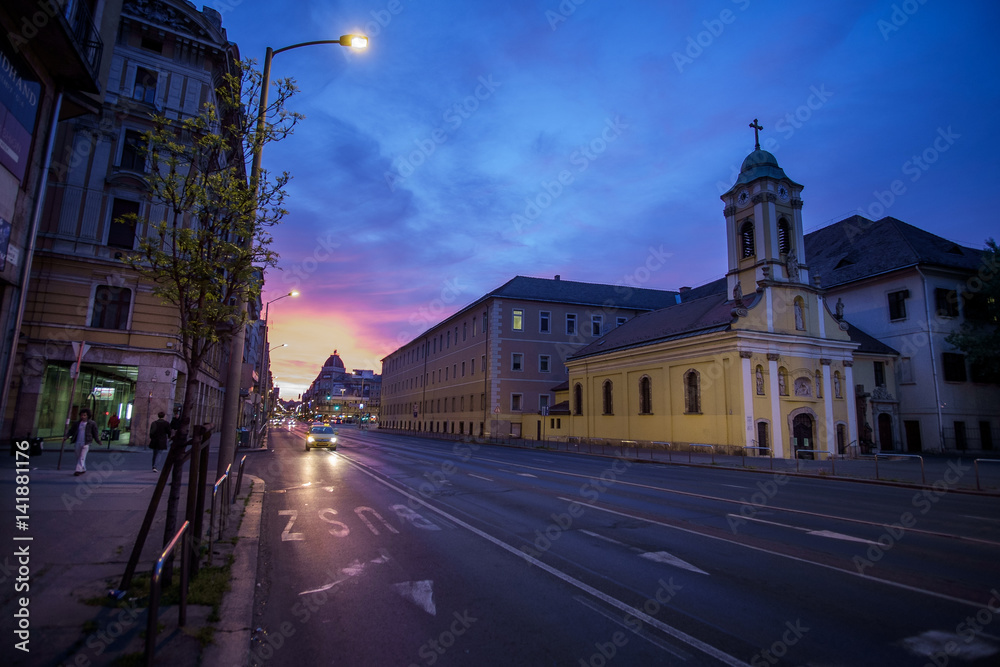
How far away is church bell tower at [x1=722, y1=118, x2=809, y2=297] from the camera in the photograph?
1390 inches

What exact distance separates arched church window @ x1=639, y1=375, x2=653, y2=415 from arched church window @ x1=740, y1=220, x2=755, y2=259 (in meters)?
11.2

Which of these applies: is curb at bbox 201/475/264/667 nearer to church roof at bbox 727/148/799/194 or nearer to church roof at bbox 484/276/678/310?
church roof at bbox 727/148/799/194

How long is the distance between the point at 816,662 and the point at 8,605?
693cm

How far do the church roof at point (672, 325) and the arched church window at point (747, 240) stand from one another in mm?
3326

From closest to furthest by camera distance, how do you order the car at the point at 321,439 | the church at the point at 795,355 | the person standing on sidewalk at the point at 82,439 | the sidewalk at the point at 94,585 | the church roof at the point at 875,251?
the sidewalk at the point at 94,585, the person standing on sidewalk at the point at 82,439, the car at the point at 321,439, the church at the point at 795,355, the church roof at the point at 875,251

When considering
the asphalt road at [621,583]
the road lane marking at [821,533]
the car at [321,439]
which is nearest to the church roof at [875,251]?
the road lane marking at [821,533]

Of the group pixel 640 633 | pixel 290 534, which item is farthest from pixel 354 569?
pixel 640 633

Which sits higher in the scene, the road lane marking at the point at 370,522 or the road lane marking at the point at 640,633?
the road lane marking at the point at 640,633

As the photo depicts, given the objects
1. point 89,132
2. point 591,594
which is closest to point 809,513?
point 591,594

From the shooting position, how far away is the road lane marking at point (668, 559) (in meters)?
6.69

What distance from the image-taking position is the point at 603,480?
17.0m

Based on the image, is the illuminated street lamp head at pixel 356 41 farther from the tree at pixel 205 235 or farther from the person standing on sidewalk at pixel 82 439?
the person standing on sidewalk at pixel 82 439

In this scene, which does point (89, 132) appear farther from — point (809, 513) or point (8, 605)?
point (809, 513)

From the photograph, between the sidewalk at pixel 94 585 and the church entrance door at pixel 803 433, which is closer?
the sidewalk at pixel 94 585
